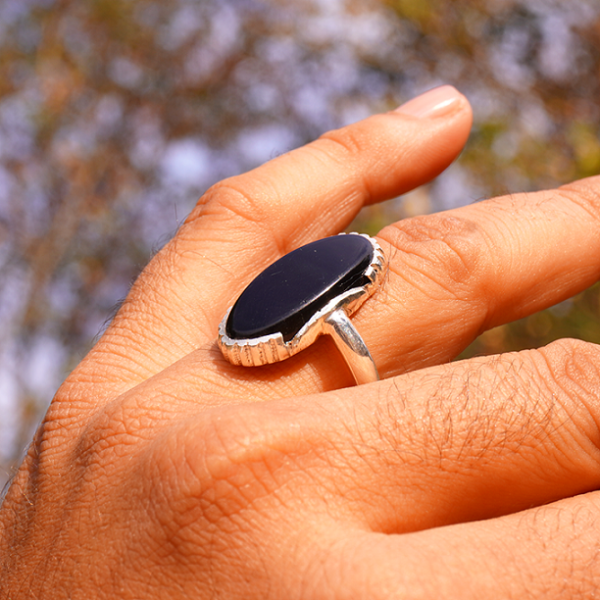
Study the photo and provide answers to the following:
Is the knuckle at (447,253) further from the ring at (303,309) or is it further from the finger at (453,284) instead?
the ring at (303,309)

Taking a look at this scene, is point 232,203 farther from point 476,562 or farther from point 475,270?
point 476,562

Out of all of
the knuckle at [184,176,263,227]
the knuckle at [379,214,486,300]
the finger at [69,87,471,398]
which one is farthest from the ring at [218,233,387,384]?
the knuckle at [184,176,263,227]

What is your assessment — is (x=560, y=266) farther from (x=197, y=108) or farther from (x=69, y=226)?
(x=69, y=226)

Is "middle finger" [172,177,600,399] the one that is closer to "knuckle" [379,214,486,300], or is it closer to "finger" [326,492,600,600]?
"knuckle" [379,214,486,300]

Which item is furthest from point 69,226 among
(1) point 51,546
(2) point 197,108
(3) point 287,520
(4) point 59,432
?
(3) point 287,520

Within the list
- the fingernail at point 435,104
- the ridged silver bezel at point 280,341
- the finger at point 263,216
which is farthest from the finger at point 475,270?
the fingernail at point 435,104

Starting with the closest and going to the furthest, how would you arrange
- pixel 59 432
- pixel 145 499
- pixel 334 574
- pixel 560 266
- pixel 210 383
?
1. pixel 334 574
2. pixel 145 499
3. pixel 210 383
4. pixel 59 432
5. pixel 560 266
